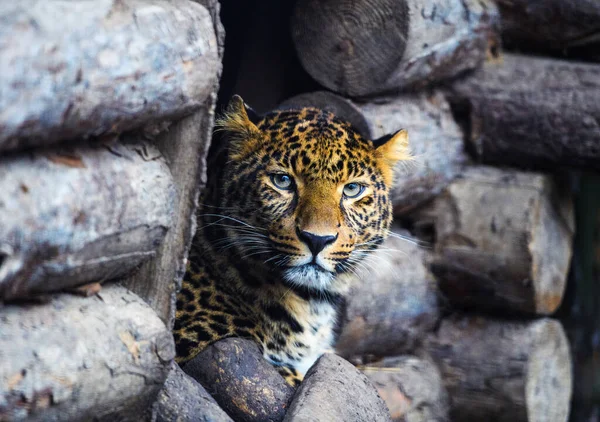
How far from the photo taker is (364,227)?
4.22m

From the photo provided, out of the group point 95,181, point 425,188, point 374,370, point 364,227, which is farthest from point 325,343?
point 95,181

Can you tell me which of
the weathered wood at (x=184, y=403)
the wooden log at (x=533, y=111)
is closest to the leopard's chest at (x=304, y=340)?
the weathered wood at (x=184, y=403)

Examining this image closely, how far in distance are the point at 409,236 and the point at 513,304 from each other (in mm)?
809

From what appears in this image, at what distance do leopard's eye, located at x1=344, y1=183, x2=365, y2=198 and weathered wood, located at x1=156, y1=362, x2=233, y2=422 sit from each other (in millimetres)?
1323

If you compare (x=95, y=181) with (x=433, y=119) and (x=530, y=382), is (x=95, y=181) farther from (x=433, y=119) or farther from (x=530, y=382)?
(x=530, y=382)

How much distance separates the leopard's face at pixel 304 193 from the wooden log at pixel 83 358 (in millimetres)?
950

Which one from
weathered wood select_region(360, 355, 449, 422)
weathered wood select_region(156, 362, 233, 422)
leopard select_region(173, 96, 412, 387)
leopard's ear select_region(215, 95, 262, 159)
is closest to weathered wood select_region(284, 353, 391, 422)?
weathered wood select_region(156, 362, 233, 422)

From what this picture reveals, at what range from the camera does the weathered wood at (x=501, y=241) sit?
5457 mm

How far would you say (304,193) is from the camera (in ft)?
13.1

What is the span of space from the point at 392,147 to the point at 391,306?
4.60ft

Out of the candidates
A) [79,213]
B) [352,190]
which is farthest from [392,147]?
[79,213]

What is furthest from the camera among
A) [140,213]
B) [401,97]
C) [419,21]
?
[401,97]

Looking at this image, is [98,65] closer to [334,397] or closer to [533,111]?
[334,397]

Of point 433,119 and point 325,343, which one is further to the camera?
point 433,119
